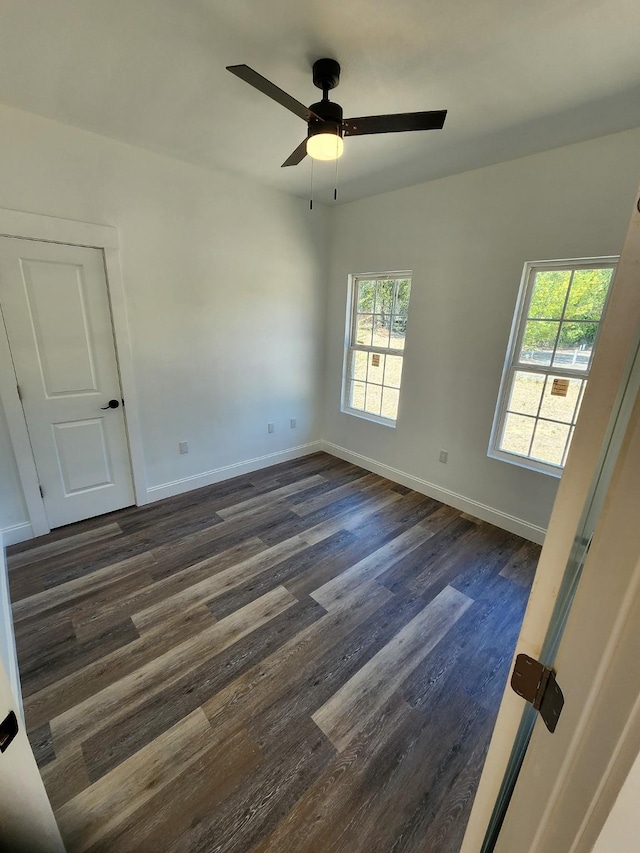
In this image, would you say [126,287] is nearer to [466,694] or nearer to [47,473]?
[47,473]

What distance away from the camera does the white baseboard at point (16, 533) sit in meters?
2.50

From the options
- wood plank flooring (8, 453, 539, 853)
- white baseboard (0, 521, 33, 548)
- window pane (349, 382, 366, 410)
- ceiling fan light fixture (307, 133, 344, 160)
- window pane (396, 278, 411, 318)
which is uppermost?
ceiling fan light fixture (307, 133, 344, 160)

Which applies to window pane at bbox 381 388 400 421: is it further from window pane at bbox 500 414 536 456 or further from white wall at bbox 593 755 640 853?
white wall at bbox 593 755 640 853

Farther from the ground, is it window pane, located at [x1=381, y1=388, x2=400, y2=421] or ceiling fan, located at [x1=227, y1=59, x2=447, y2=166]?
ceiling fan, located at [x1=227, y1=59, x2=447, y2=166]

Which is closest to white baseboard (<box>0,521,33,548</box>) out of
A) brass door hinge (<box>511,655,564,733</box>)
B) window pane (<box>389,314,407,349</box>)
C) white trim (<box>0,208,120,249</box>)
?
white trim (<box>0,208,120,249</box>)

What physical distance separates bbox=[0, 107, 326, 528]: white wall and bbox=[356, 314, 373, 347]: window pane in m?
0.46

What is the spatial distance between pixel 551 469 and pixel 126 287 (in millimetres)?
3527

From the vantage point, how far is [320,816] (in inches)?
47.8

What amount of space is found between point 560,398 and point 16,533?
4101 mm

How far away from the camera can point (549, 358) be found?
256 cm

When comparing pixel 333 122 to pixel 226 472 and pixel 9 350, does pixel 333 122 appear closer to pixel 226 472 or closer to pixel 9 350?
pixel 9 350

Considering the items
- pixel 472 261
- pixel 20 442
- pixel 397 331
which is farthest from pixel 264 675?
pixel 472 261

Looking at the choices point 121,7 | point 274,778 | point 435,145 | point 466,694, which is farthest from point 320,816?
point 435,145

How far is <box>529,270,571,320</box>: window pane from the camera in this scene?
96.2 inches
